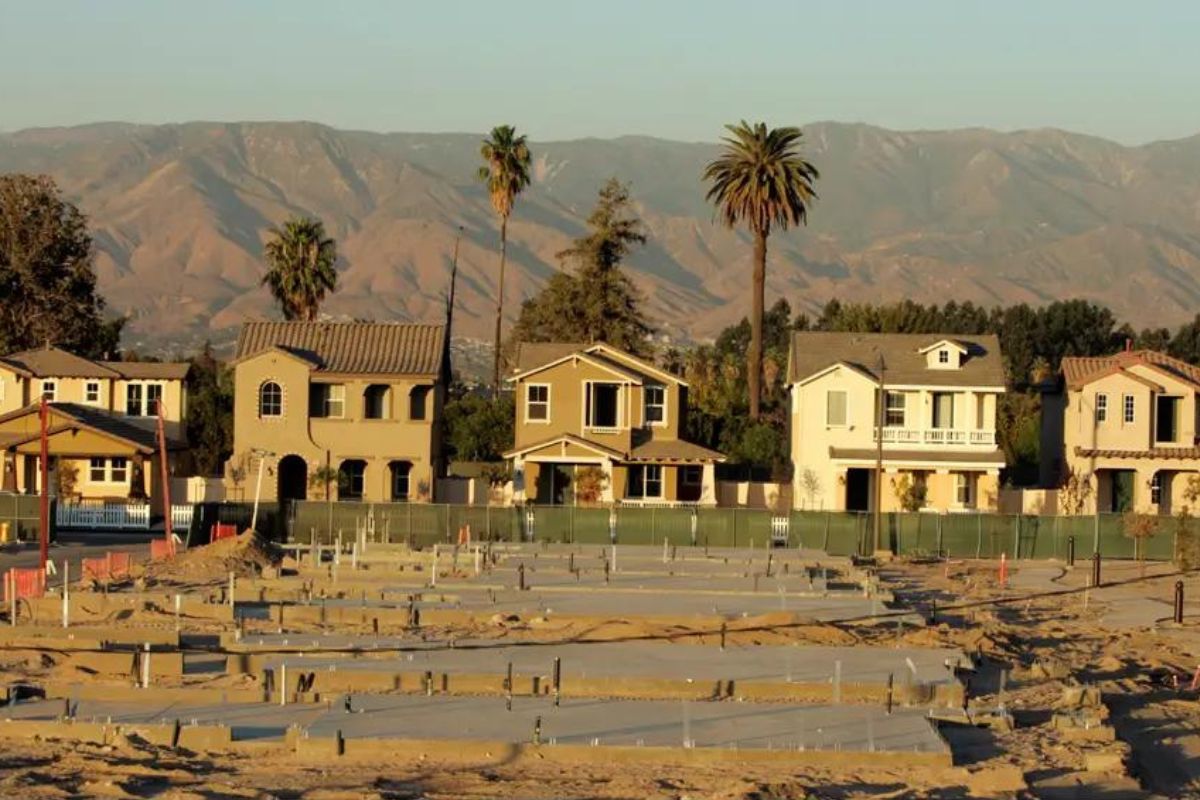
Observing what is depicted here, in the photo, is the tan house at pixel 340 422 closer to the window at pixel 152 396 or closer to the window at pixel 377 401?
the window at pixel 377 401

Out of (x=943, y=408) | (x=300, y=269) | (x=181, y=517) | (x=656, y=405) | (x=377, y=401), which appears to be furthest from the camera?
(x=300, y=269)

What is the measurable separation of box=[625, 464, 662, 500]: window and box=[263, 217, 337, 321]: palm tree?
88.3 feet

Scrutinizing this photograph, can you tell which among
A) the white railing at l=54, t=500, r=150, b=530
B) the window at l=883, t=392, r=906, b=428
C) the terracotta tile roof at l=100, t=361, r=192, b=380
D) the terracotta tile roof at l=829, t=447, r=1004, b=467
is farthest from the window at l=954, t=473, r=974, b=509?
the terracotta tile roof at l=100, t=361, r=192, b=380

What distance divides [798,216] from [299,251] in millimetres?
22697

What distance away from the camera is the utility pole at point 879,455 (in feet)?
227

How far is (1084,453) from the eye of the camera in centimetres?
7781

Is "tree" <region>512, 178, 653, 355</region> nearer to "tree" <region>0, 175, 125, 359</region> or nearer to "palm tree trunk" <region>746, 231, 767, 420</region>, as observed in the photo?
"palm tree trunk" <region>746, 231, 767, 420</region>

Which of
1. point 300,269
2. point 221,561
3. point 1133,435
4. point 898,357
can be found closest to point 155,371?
point 300,269

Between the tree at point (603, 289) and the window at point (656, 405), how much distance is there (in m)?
32.5

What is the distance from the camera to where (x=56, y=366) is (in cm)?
8138

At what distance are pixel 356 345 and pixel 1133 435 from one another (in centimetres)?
2608

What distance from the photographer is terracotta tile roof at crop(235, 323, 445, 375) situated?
7850 centimetres

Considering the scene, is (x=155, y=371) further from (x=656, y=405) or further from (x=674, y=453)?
(x=674, y=453)

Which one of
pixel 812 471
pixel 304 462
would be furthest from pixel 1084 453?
pixel 304 462
